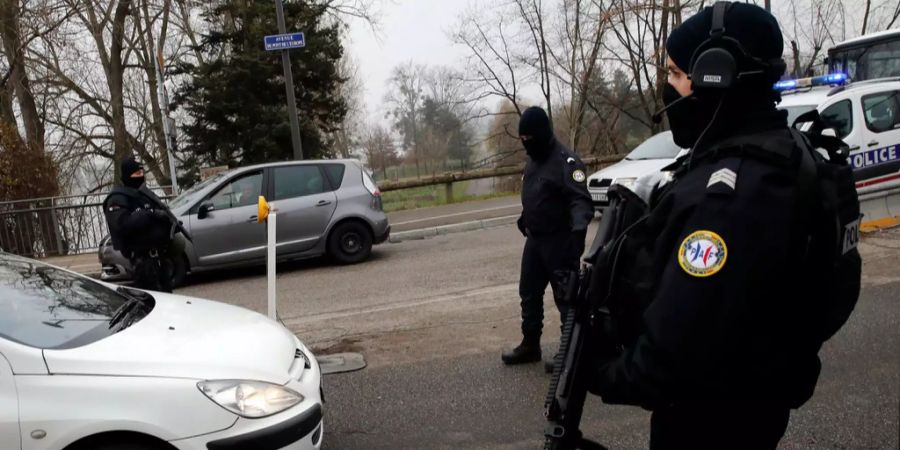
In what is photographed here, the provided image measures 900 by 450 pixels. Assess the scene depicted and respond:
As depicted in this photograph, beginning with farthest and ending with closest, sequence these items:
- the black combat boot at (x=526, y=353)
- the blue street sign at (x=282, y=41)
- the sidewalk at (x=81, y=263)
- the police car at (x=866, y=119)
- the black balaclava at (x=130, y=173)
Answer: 1. the blue street sign at (x=282, y=41)
2. the sidewalk at (x=81, y=263)
3. the police car at (x=866, y=119)
4. the black balaclava at (x=130, y=173)
5. the black combat boot at (x=526, y=353)

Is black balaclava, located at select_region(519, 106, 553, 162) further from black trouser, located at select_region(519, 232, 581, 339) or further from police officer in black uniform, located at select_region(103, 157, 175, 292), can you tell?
police officer in black uniform, located at select_region(103, 157, 175, 292)

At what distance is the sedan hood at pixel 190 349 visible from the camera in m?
2.73

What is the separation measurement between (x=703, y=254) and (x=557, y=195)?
2.91 meters

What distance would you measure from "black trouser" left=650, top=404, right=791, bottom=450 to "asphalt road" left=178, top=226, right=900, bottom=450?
5.86 feet

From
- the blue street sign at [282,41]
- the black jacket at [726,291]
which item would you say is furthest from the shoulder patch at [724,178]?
the blue street sign at [282,41]

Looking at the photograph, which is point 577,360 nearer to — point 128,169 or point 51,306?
point 51,306

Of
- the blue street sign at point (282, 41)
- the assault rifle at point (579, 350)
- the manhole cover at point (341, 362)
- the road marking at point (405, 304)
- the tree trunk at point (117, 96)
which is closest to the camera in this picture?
the assault rifle at point (579, 350)

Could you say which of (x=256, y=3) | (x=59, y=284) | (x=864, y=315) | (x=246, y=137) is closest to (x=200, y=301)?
(x=59, y=284)

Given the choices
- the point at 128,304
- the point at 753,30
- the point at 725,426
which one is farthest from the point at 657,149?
the point at 725,426

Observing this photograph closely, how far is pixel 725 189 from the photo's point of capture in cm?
143

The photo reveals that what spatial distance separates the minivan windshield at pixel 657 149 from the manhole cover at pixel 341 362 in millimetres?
7111

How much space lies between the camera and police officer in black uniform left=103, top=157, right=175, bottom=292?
5629mm

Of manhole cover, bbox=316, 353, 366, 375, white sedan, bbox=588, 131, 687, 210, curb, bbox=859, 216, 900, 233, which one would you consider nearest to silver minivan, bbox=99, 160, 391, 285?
white sedan, bbox=588, 131, 687, 210

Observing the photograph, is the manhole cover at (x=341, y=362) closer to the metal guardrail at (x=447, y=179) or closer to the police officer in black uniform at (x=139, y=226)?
the police officer in black uniform at (x=139, y=226)
